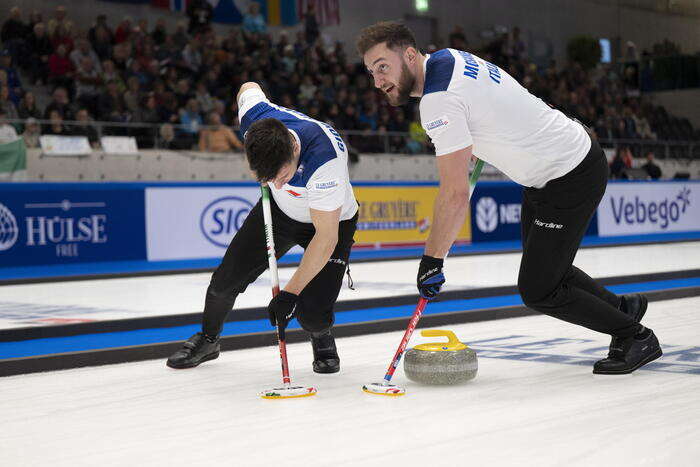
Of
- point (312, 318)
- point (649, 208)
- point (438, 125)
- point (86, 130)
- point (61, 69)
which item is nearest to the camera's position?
point (438, 125)

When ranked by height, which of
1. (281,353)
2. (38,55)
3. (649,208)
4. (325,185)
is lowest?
(649,208)

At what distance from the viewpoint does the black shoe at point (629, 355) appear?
13.8ft

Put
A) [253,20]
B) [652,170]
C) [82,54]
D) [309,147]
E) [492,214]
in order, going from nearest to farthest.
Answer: [309,147]
[82,54]
[492,214]
[253,20]
[652,170]

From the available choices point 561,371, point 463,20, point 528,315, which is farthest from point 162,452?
point 463,20

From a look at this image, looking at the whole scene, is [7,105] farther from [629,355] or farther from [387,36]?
[629,355]

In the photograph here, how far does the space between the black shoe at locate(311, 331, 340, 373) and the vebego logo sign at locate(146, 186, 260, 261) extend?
7.73 meters

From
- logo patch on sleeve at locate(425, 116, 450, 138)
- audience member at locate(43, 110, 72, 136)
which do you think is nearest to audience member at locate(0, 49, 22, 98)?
audience member at locate(43, 110, 72, 136)

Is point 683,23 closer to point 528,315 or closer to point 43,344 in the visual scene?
point 528,315

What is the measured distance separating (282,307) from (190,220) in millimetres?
8448

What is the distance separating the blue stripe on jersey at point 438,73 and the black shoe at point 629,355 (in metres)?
1.61

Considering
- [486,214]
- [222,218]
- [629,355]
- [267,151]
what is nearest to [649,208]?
[486,214]

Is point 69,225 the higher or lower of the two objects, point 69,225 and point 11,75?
the lower

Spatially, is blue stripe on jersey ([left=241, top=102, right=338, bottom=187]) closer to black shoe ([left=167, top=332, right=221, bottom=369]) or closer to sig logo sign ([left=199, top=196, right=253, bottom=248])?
black shoe ([left=167, top=332, right=221, bottom=369])

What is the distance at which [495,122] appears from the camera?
3781 millimetres
